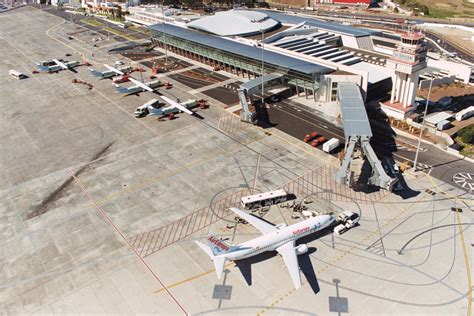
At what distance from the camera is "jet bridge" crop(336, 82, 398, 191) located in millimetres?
70625

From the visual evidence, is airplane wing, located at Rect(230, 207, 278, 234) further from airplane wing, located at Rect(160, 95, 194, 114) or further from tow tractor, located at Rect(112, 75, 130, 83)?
tow tractor, located at Rect(112, 75, 130, 83)

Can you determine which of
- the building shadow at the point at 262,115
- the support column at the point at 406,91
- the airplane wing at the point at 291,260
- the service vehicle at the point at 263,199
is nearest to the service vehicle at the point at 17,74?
the building shadow at the point at 262,115

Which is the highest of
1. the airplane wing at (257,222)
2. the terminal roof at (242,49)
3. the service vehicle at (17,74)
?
the terminal roof at (242,49)

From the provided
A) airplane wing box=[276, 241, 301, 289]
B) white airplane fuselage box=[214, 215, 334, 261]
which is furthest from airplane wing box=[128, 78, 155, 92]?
airplane wing box=[276, 241, 301, 289]

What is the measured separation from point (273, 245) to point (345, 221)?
15.2 m

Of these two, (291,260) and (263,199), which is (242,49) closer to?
(263,199)

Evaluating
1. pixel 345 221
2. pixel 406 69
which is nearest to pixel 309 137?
pixel 406 69

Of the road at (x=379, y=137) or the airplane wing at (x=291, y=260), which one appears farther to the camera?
the road at (x=379, y=137)

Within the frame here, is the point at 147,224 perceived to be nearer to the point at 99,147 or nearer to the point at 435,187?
the point at 99,147

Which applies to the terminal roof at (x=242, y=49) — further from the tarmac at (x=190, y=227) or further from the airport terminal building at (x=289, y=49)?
the tarmac at (x=190, y=227)

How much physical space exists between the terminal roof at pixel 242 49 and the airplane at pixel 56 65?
→ 39.6 m

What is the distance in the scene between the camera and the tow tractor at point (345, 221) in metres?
63.8

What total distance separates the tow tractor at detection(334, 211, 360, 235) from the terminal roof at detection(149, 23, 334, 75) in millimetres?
53684

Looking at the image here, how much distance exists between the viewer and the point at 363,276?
5562 centimetres
